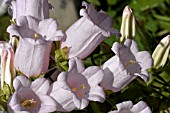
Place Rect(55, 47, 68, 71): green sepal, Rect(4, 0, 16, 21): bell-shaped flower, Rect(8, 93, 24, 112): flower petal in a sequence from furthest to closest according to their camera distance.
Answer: Rect(4, 0, 16, 21): bell-shaped flower, Rect(55, 47, 68, 71): green sepal, Rect(8, 93, 24, 112): flower petal

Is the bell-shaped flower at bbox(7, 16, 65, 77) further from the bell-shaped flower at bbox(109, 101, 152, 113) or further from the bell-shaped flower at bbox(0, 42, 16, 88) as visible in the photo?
the bell-shaped flower at bbox(109, 101, 152, 113)

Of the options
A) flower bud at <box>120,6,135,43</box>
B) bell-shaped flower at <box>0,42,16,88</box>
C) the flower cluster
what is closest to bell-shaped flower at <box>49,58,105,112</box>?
the flower cluster

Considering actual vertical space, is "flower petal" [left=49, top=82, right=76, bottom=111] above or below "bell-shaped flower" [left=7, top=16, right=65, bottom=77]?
below

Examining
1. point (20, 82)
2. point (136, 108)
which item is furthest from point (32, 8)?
point (136, 108)

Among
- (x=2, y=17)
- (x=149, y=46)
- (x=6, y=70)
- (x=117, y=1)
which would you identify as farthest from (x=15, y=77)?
(x=2, y=17)

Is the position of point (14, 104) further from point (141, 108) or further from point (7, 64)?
point (141, 108)

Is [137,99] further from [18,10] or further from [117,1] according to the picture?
[117,1]

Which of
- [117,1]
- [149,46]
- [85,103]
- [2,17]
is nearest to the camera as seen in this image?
[85,103]
